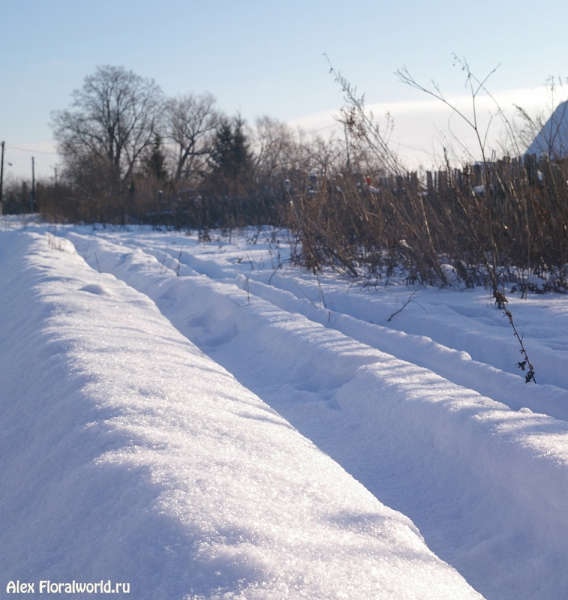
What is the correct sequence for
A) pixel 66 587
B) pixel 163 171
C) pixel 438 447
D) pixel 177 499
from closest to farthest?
pixel 66 587
pixel 177 499
pixel 438 447
pixel 163 171

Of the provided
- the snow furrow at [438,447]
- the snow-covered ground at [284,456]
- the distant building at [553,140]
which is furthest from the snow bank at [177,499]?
the distant building at [553,140]

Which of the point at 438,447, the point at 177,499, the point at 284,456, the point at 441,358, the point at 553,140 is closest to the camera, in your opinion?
the point at 177,499

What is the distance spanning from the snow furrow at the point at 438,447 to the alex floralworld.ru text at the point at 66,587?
1.11m

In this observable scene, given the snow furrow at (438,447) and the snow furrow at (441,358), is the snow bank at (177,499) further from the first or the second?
the snow furrow at (441,358)

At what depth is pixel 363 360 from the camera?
3.40m

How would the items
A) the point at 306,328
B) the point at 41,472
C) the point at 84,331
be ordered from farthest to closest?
the point at 306,328
the point at 84,331
the point at 41,472

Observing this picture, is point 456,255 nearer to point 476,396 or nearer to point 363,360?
point 363,360

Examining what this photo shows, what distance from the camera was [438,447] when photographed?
2.47 m

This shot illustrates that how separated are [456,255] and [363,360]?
2.62m

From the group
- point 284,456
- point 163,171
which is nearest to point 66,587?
point 284,456

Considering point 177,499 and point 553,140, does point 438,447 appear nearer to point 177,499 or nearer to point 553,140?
point 177,499

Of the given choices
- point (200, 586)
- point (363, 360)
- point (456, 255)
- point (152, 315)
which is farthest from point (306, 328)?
point (200, 586)

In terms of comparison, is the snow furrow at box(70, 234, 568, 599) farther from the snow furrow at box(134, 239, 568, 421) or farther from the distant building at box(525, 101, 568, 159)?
the distant building at box(525, 101, 568, 159)

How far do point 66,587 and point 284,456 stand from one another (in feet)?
2.84
